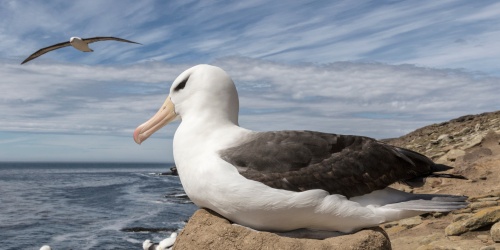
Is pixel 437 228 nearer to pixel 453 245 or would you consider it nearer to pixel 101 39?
pixel 453 245

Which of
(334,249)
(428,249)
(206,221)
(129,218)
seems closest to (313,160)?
(334,249)

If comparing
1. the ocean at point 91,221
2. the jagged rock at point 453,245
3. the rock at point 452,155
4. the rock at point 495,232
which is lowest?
the ocean at point 91,221

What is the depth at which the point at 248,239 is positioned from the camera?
4691 mm

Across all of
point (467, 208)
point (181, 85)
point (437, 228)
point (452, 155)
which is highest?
point (181, 85)

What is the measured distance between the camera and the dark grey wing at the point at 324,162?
451 cm

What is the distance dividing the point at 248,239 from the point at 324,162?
912mm

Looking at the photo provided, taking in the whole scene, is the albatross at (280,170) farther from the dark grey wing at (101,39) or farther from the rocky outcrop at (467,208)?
Result: the dark grey wing at (101,39)

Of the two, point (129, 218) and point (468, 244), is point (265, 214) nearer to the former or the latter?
point (468, 244)

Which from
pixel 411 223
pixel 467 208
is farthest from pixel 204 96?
pixel 467 208

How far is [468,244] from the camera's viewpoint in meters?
6.58

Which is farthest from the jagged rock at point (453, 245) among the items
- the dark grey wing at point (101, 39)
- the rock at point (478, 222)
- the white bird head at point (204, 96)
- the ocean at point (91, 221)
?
the ocean at point (91, 221)

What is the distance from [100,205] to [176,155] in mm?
37195

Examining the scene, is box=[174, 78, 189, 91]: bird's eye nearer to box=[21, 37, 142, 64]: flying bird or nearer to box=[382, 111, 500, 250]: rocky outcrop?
box=[382, 111, 500, 250]: rocky outcrop

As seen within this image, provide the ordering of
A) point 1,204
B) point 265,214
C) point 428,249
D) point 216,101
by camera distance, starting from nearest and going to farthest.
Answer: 1. point 265,214
2. point 216,101
3. point 428,249
4. point 1,204
